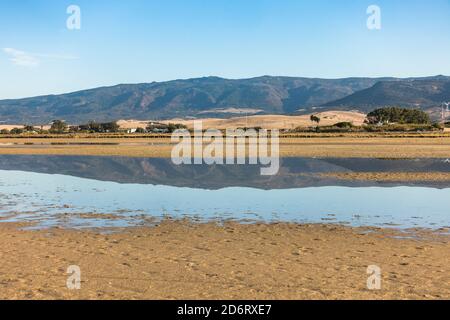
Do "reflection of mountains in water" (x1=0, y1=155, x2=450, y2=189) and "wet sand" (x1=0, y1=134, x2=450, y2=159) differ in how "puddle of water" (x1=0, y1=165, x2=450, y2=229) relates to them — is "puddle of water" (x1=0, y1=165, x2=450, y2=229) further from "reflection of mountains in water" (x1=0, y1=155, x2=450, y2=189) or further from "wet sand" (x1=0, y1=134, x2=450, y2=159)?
"wet sand" (x1=0, y1=134, x2=450, y2=159)

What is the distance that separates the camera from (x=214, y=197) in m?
22.7

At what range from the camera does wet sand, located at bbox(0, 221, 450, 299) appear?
936cm

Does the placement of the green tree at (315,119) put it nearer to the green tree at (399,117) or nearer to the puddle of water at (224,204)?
the green tree at (399,117)

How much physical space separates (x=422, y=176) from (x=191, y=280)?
903 inches

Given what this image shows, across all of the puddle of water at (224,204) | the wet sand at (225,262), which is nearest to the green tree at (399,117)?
the puddle of water at (224,204)

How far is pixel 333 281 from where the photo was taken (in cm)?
995

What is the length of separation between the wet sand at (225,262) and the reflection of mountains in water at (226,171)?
11614 millimetres

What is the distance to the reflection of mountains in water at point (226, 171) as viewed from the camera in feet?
→ 90.1

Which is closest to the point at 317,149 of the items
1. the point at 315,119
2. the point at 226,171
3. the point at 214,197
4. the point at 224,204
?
the point at 226,171

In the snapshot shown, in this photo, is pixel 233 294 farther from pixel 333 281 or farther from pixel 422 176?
pixel 422 176

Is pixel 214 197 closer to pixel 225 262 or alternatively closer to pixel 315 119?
pixel 225 262

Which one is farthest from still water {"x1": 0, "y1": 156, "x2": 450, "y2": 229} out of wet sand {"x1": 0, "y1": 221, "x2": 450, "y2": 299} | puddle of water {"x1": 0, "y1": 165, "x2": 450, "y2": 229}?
wet sand {"x1": 0, "y1": 221, "x2": 450, "y2": 299}

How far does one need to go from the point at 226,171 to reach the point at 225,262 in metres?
22.8

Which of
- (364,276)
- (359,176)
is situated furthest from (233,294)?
(359,176)
